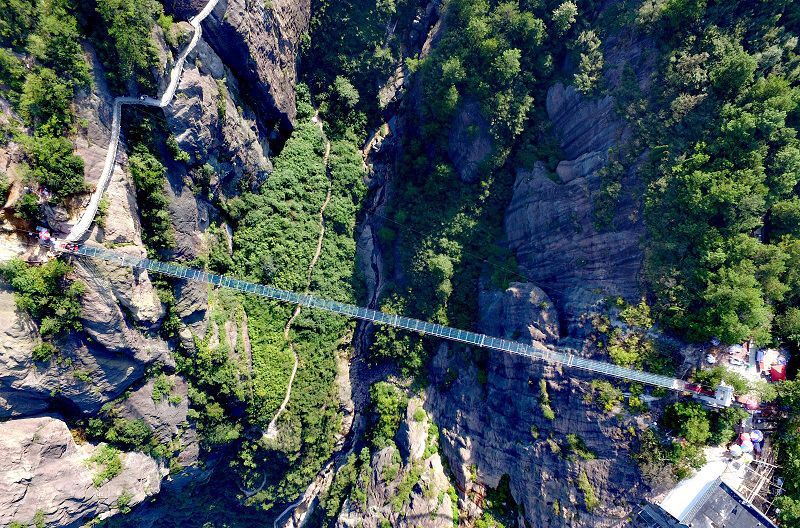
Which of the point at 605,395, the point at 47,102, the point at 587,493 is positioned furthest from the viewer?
the point at 605,395

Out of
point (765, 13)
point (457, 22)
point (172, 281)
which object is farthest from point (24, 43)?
point (765, 13)

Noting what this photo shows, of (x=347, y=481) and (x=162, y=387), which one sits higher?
(x=162, y=387)

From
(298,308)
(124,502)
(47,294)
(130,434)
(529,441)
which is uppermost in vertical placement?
(298,308)

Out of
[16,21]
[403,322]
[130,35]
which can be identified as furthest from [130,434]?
[130,35]

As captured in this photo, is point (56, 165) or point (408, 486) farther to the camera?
point (408, 486)

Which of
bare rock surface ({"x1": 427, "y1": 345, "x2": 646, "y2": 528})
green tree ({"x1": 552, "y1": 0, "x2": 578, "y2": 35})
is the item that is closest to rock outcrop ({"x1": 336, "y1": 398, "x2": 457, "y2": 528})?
bare rock surface ({"x1": 427, "y1": 345, "x2": 646, "y2": 528})

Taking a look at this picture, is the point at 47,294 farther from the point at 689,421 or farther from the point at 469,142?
the point at 689,421
